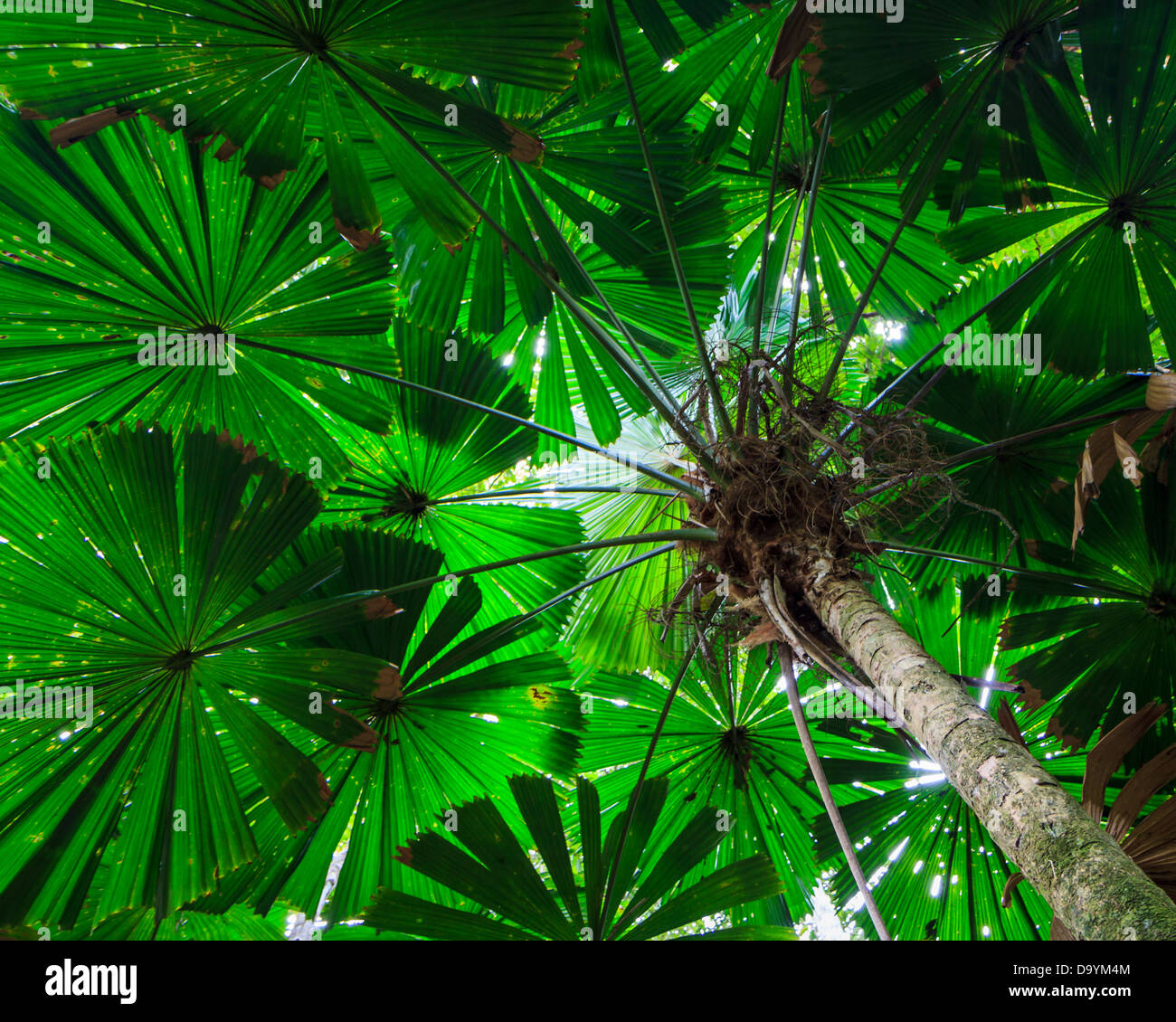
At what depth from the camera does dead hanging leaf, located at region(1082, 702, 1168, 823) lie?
164cm

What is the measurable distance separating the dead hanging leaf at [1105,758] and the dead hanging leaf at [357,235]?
7.36 ft

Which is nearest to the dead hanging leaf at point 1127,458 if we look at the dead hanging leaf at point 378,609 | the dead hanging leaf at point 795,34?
the dead hanging leaf at point 795,34

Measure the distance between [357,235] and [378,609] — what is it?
3.51 feet

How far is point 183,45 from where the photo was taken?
1.82m

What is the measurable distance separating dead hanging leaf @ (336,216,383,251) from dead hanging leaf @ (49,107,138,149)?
0.54 meters

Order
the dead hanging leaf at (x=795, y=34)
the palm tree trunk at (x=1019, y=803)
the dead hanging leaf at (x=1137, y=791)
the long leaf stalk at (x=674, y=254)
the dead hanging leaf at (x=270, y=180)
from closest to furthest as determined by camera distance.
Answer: the palm tree trunk at (x=1019, y=803) < the dead hanging leaf at (x=1137, y=791) < the dead hanging leaf at (x=795, y=34) < the dead hanging leaf at (x=270, y=180) < the long leaf stalk at (x=674, y=254)

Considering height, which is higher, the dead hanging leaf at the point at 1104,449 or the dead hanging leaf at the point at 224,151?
the dead hanging leaf at the point at 224,151

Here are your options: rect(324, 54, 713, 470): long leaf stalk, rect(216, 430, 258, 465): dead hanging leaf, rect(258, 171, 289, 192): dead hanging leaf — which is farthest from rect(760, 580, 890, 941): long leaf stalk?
rect(258, 171, 289, 192): dead hanging leaf

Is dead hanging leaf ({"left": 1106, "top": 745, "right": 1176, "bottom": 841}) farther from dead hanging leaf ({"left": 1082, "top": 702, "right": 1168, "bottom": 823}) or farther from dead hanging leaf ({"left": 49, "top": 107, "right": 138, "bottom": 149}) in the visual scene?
dead hanging leaf ({"left": 49, "top": 107, "right": 138, "bottom": 149})

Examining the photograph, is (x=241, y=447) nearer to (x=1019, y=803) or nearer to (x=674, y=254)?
(x=674, y=254)

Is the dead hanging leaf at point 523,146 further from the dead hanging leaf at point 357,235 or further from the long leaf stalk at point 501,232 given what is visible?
the dead hanging leaf at point 357,235

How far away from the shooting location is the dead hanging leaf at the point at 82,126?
6.08 feet

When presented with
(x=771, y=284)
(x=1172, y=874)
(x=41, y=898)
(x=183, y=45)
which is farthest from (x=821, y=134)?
(x=41, y=898)
